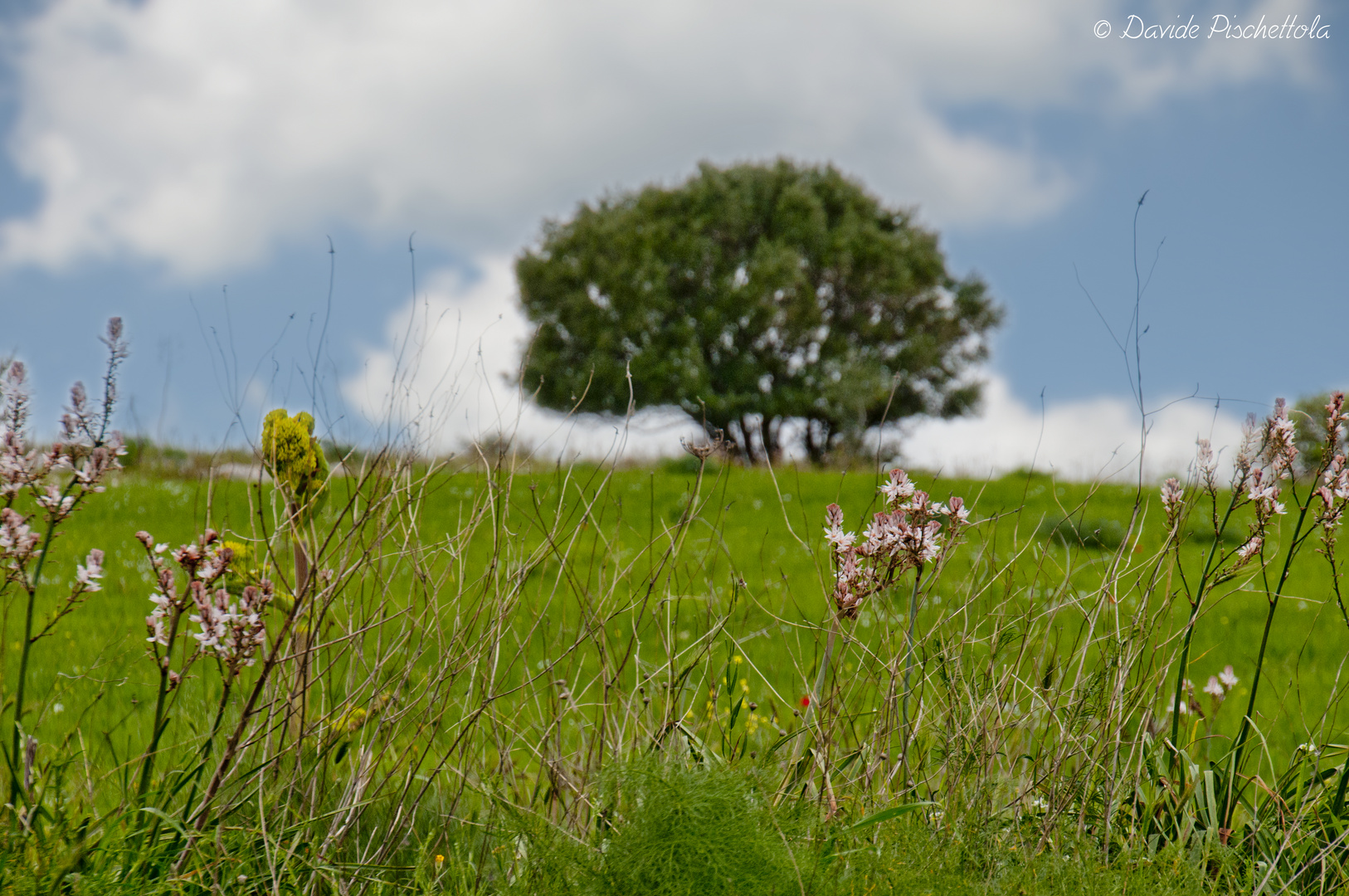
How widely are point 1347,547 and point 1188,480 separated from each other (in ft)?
30.4

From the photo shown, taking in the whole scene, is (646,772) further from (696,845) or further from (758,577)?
(758,577)

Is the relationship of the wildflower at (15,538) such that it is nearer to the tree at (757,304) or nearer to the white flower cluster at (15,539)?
the white flower cluster at (15,539)

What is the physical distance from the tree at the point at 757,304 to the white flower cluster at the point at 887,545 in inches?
855

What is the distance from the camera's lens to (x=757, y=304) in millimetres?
25328

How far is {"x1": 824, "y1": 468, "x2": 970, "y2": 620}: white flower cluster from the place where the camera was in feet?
7.06

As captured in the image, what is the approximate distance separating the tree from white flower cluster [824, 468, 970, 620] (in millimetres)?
21720

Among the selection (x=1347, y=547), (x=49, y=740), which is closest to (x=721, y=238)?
(x=1347, y=547)

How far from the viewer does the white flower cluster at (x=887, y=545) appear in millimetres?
2152

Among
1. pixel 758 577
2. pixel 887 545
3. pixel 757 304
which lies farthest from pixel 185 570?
pixel 757 304

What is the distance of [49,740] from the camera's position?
13.2ft

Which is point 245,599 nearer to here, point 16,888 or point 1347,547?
point 16,888

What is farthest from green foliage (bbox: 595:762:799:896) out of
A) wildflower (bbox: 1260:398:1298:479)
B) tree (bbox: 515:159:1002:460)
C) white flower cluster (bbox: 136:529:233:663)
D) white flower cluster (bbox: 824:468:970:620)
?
tree (bbox: 515:159:1002:460)

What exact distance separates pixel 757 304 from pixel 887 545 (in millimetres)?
23645

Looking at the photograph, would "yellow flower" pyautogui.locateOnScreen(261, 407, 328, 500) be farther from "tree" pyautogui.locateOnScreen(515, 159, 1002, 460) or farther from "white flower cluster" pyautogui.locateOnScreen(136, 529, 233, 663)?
"tree" pyautogui.locateOnScreen(515, 159, 1002, 460)
